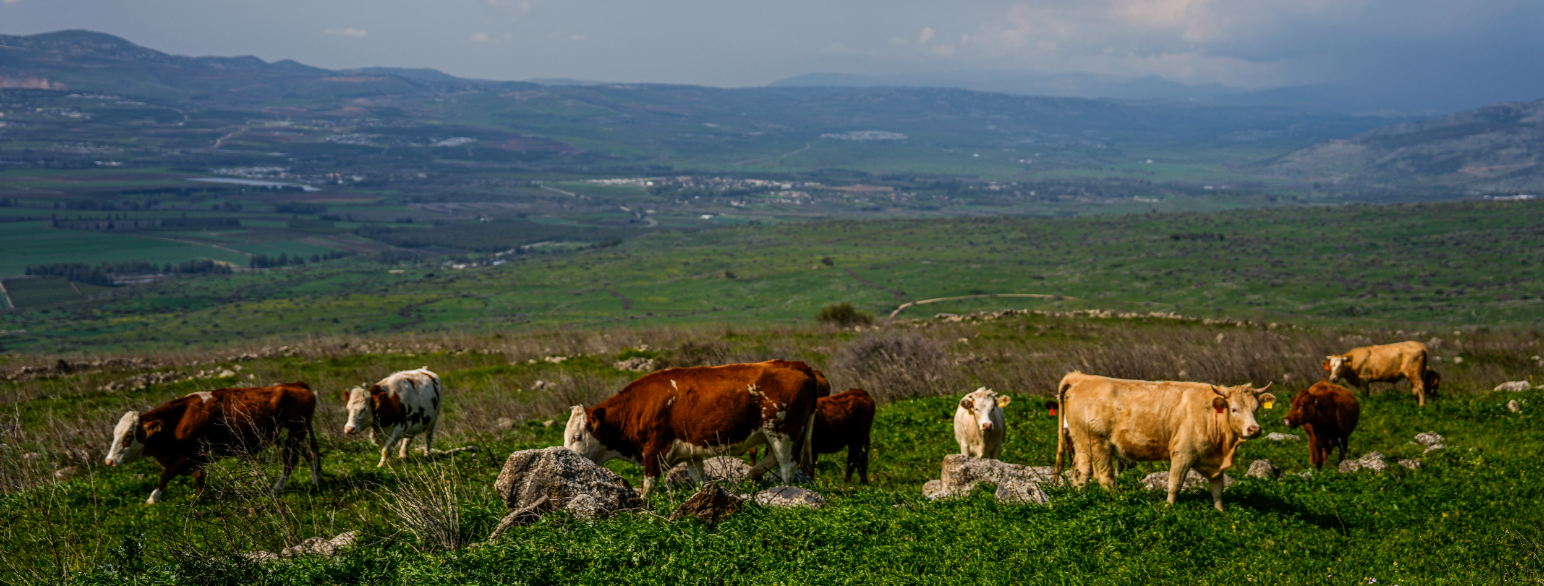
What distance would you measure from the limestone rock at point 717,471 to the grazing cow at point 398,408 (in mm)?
5133

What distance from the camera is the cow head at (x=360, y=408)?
51.8 feet

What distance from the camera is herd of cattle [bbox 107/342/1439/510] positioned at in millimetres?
10414

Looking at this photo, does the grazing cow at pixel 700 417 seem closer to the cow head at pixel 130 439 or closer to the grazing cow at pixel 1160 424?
the grazing cow at pixel 1160 424

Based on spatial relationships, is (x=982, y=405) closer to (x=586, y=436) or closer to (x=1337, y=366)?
Answer: (x=586, y=436)

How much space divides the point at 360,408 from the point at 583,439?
5781 mm

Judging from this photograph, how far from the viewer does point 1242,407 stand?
9914 mm

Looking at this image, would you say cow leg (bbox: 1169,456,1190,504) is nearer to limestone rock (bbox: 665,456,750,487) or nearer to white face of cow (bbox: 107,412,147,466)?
limestone rock (bbox: 665,456,750,487)

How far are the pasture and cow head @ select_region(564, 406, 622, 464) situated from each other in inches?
59.9

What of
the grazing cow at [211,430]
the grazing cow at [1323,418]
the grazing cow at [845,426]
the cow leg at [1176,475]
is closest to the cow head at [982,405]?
the grazing cow at [845,426]

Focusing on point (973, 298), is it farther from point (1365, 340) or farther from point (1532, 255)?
point (1532, 255)

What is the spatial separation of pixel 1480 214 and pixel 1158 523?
11049 cm

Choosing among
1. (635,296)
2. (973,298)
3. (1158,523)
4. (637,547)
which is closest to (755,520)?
(637,547)

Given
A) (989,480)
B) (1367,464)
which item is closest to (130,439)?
(989,480)

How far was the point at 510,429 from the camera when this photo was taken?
748 inches
